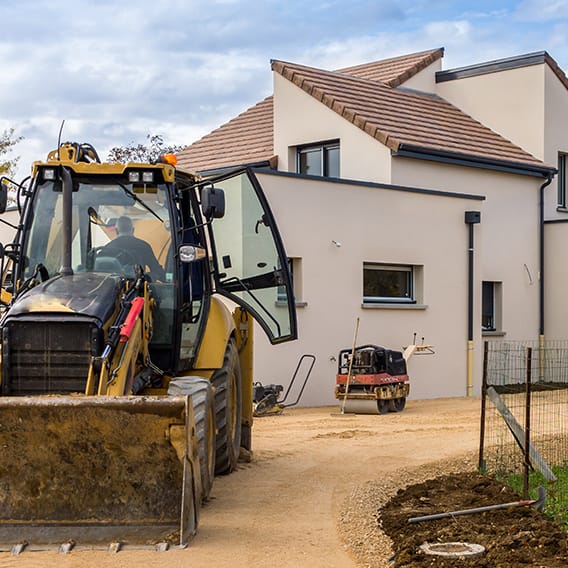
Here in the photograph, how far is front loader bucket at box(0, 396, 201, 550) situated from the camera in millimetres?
7320

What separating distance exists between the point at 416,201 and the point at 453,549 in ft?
47.0

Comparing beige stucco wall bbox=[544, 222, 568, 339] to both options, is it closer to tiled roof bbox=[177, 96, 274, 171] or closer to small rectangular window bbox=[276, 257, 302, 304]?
tiled roof bbox=[177, 96, 274, 171]

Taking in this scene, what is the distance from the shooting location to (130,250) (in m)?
9.34

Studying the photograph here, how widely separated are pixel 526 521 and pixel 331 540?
1621 millimetres

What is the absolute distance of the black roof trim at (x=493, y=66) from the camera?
84.5 ft

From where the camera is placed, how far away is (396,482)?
10609 mm

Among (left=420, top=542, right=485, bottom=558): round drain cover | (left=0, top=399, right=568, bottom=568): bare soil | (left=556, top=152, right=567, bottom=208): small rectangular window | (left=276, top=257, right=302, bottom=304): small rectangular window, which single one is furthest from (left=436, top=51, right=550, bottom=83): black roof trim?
(left=420, top=542, right=485, bottom=558): round drain cover

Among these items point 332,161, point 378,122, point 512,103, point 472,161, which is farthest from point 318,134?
point 512,103

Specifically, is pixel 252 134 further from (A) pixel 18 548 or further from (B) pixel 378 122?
(A) pixel 18 548

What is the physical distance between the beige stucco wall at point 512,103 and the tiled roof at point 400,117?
0.95 ft

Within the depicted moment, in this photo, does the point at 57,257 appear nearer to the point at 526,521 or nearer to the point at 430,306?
the point at 526,521

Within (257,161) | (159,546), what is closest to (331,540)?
(159,546)

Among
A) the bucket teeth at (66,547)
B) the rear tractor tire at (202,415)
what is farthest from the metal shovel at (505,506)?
the bucket teeth at (66,547)

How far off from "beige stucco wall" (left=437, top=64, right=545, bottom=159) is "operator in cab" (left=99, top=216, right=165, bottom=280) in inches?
714
